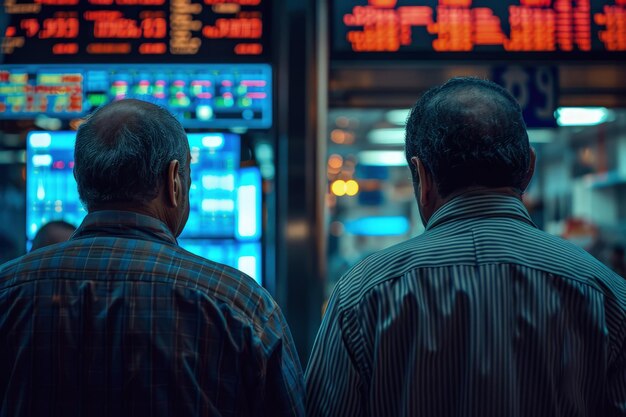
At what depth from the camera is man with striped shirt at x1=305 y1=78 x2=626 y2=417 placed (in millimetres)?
1405

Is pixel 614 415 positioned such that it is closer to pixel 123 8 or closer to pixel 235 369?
pixel 235 369

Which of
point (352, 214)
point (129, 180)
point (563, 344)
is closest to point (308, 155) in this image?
point (129, 180)

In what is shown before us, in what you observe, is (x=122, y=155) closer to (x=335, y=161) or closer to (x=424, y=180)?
(x=424, y=180)

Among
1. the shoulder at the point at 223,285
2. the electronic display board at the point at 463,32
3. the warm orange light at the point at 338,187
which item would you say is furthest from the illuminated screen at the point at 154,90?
the warm orange light at the point at 338,187

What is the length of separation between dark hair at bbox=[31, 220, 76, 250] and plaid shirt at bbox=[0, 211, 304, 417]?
1.46 m

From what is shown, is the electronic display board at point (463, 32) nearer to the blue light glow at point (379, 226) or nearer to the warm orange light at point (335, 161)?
the blue light glow at point (379, 226)

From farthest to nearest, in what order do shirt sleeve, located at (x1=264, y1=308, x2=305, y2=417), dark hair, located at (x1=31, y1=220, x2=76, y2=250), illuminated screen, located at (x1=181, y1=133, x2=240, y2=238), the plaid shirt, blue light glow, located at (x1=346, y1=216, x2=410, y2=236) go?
1. blue light glow, located at (x1=346, y1=216, x2=410, y2=236)
2. illuminated screen, located at (x1=181, y1=133, x2=240, y2=238)
3. dark hair, located at (x1=31, y1=220, x2=76, y2=250)
4. shirt sleeve, located at (x1=264, y1=308, x2=305, y2=417)
5. the plaid shirt

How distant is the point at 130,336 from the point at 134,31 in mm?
2184

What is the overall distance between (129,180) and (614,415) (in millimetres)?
1149

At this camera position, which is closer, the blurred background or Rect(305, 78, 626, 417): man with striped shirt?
Rect(305, 78, 626, 417): man with striped shirt

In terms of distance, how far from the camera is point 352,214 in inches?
816

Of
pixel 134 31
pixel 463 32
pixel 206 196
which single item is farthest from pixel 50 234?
pixel 463 32

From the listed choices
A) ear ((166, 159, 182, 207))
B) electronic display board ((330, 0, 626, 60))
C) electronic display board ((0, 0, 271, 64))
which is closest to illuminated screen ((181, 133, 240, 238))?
electronic display board ((0, 0, 271, 64))

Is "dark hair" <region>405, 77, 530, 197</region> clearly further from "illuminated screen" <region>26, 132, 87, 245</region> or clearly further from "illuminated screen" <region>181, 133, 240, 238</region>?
"illuminated screen" <region>26, 132, 87, 245</region>
